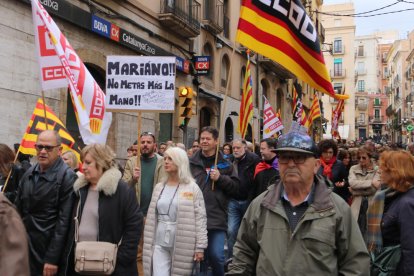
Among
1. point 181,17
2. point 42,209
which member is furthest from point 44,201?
point 181,17

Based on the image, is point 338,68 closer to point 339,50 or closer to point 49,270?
point 339,50

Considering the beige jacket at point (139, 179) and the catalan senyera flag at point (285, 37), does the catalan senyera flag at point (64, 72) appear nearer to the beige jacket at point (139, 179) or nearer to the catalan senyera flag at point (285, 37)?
the beige jacket at point (139, 179)

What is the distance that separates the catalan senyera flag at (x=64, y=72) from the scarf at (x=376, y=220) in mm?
3651

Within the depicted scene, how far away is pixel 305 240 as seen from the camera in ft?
9.68

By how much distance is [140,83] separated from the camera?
6.90m

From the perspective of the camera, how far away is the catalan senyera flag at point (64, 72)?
664 cm

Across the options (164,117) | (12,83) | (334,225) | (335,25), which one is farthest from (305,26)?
(335,25)

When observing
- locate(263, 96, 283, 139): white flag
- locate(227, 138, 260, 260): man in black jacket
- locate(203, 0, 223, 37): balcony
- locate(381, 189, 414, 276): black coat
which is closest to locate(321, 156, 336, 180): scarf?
locate(227, 138, 260, 260): man in black jacket

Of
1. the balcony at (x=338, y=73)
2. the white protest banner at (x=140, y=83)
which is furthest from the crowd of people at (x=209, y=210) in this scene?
the balcony at (x=338, y=73)

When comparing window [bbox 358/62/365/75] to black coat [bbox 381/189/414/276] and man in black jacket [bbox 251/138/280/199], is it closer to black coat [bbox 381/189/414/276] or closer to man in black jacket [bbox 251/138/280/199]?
man in black jacket [bbox 251/138/280/199]

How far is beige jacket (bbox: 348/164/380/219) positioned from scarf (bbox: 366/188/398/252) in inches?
101

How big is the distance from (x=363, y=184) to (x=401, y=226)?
311 centimetres

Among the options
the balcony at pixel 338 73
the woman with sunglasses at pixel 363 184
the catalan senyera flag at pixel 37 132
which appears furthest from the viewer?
the balcony at pixel 338 73

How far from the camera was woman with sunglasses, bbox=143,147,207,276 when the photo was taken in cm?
535
